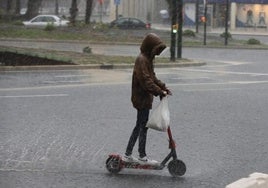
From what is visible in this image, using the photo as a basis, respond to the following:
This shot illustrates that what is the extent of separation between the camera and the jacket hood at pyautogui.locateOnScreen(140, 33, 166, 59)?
751cm

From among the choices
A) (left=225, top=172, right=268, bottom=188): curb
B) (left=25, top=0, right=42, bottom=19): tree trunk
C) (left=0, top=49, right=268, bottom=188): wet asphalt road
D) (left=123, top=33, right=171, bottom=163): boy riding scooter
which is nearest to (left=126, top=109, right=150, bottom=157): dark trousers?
(left=123, top=33, right=171, bottom=163): boy riding scooter

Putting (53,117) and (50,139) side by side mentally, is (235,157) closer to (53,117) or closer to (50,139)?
(50,139)

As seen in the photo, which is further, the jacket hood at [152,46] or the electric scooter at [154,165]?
the electric scooter at [154,165]

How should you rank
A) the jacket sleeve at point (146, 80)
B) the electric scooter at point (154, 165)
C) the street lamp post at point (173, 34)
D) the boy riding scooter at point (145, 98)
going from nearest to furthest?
the jacket sleeve at point (146, 80), the boy riding scooter at point (145, 98), the electric scooter at point (154, 165), the street lamp post at point (173, 34)

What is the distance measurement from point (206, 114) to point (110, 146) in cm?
384

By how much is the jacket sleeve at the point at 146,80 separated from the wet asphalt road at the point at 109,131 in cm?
107

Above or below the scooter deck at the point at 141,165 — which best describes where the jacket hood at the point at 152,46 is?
above

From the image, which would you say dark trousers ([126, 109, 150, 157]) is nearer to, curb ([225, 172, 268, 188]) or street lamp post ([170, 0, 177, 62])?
curb ([225, 172, 268, 188])

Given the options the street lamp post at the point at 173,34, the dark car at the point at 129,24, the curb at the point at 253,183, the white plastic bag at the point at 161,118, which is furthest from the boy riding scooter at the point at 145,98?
the dark car at the point at 129,24

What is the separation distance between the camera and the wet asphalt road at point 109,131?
770 cm

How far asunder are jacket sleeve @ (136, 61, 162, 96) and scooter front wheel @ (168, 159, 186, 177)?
906mm

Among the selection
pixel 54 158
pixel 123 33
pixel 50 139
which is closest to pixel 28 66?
pixel 50 139

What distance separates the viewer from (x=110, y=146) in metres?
9.40

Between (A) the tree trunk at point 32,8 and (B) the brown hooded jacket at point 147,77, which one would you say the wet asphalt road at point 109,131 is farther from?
(A) the tree trunk at point 32,8
